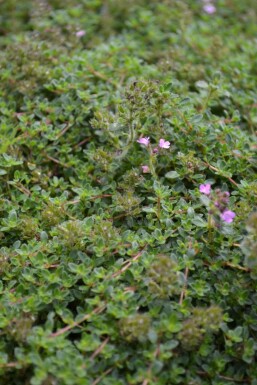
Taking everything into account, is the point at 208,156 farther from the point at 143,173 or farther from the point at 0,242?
the point at 0,242

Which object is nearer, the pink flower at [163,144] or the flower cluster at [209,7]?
the pink flower at [163,144]

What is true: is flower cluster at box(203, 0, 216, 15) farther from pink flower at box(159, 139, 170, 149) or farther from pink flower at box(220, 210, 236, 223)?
pink flower at box(220, 210, 236, 223)

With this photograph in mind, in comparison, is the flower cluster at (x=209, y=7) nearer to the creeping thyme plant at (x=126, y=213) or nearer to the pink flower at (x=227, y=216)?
the creeping thyme plant at (x=126, y=213)

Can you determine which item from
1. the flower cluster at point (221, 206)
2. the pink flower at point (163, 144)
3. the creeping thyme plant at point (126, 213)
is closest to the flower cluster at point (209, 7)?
the creeping thyme plant at point (126, 213)

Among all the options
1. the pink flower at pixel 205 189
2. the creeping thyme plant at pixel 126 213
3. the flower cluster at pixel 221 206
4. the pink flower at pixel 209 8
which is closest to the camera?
the creeping thyme plant at pixel 126 213

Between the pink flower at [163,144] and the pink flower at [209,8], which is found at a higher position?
the pink flower at [163,144]
